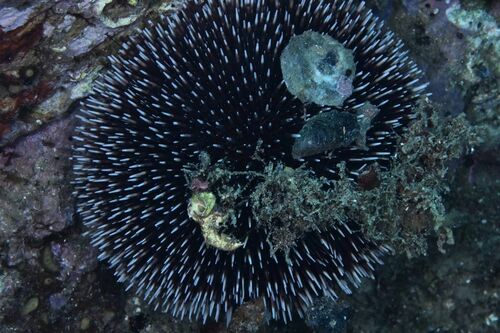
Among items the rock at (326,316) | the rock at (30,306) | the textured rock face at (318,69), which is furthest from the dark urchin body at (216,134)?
the rock at (30,306)

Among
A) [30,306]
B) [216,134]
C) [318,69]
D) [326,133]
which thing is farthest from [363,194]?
[30,306]

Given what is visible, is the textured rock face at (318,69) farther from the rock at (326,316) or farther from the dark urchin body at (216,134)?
the rock at (326,316)

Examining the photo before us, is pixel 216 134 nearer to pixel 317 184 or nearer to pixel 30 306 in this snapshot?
pixel 317 184

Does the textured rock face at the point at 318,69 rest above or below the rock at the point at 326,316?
above

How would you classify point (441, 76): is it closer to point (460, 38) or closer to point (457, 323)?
point (460, 38)

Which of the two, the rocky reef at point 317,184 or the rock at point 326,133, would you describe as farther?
the rocky reef at point 317,184

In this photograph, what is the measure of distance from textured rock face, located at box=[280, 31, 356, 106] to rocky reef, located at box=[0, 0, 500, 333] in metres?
0.31

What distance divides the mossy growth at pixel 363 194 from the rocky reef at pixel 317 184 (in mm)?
11

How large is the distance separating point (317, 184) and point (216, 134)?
0.73 metres

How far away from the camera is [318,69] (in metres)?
3.34

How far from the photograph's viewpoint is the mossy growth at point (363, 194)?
10.2 feet

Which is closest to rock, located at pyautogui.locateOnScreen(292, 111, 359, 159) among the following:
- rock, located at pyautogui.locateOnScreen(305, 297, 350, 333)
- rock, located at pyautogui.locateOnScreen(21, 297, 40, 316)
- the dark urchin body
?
the dark urchin body

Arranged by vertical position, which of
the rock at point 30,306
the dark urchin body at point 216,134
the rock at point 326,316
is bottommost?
the rock at point 30,306

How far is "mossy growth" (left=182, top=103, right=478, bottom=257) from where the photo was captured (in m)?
3.12
